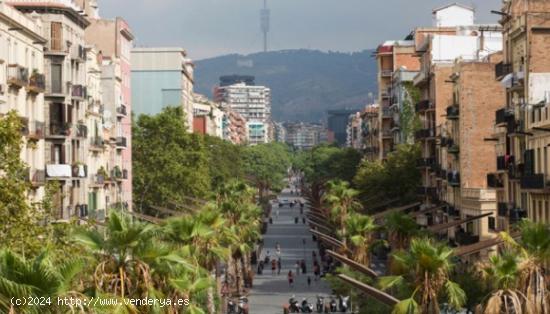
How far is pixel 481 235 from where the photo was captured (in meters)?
86.7

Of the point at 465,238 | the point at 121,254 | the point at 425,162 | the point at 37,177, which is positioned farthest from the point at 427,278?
the point at 425,162

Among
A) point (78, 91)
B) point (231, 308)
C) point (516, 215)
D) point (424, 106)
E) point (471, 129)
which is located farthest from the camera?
point (424, 106)

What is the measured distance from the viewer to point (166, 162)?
12112 cm

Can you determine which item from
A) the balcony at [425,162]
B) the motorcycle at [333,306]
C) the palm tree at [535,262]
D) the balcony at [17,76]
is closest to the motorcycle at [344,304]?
the motorcycle at [333,306]

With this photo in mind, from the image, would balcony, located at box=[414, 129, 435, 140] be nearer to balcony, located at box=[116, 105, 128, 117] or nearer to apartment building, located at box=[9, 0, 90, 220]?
balcony, located at box=[116, 105, 128, 117]

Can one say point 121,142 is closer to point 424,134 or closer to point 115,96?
point 115,96

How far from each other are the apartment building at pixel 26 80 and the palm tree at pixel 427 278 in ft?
87.5

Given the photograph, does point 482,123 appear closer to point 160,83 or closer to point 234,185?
point 234,185

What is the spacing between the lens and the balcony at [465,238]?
86812 millimetres

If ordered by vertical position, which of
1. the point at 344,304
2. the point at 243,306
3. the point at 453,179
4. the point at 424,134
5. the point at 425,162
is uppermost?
the point at 424,134

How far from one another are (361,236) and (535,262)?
3883cm

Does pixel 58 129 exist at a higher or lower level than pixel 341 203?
higher

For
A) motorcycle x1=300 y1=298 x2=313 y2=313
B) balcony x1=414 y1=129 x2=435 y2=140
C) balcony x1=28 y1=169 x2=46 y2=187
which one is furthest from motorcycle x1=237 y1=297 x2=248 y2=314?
balcony x1=414 y1=129 x2=435 y2=140

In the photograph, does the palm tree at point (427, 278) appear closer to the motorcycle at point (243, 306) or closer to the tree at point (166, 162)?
the motorcycle at point (243, 306)
